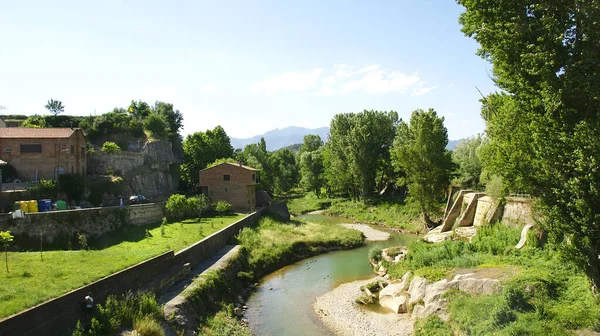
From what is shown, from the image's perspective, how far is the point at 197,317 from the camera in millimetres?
18094

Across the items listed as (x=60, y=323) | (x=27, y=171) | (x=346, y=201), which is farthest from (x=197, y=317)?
(x=346, y=201)

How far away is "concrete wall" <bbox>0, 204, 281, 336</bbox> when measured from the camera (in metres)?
11.2

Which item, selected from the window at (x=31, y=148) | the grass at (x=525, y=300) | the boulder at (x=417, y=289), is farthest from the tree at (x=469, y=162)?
the window at (x=31, y=148)

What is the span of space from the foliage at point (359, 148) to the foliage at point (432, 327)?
42658mm

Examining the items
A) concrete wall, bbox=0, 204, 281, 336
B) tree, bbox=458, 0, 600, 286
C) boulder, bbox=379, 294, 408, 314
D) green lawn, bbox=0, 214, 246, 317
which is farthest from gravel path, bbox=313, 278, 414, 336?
green lawn, bbox=0, 214, 246, 317

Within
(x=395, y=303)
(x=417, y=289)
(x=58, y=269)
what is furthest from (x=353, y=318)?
(x=58, y=269)

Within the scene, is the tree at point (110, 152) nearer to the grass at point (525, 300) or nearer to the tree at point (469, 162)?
the grass at point (525, 300)

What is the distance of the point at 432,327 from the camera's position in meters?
16.4

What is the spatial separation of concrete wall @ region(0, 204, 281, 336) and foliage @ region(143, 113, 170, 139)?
115ft

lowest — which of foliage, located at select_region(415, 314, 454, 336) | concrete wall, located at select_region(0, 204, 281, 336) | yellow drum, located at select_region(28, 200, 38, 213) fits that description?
foliage, located at select_region(415, 314, 454, 336)

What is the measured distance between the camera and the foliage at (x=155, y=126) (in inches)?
2162

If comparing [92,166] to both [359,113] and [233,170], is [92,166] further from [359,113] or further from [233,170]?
[359,113]

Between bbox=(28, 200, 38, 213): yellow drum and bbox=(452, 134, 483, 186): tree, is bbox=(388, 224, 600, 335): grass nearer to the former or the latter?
bbox=(28, 200, 38, 213): yellow drum

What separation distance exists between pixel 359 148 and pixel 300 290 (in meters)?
37.2
